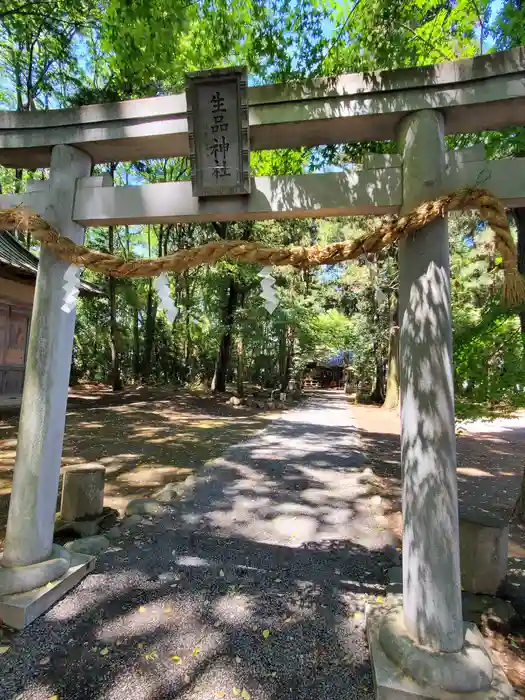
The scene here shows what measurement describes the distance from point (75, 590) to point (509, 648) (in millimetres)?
3268

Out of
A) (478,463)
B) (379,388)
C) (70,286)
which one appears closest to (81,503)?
(70,286)

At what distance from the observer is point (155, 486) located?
236 inches

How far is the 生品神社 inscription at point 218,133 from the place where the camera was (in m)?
A: 2.67

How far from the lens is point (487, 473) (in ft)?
25.2

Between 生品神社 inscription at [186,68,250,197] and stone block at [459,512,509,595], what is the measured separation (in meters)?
3.40

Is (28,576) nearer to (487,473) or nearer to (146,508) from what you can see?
(146,508)

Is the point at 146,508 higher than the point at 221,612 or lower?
higher

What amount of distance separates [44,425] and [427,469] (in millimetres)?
2723

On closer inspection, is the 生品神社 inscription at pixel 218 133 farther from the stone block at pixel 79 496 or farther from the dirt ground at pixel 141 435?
the dirt ground at pixel 141 435

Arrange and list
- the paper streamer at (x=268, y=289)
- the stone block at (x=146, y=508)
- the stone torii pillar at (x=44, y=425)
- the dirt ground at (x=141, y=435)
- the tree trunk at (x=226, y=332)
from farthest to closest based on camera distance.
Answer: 1. the tree trunk at (x=226, y=332)
2. the dirt ground at (x=141, y=435)
3. the stone block at (x=146, y=508)
4. the stone torii pillar at (x=44, y=425)
5. the paper streamer at (x=268, y=289)

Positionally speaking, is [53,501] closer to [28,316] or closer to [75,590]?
[75,590]

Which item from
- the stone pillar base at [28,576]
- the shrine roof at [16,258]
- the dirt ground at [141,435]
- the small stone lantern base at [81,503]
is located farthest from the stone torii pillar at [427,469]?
the shrine roof at [16,258]

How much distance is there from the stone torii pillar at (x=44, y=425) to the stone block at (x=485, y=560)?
3281 millimetres

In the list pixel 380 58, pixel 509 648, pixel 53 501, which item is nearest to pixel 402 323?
pixel 509 648
